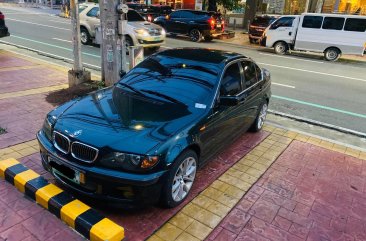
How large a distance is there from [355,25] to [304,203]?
14.0 meters

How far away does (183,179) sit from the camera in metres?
3.86

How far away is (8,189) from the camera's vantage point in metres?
4.01

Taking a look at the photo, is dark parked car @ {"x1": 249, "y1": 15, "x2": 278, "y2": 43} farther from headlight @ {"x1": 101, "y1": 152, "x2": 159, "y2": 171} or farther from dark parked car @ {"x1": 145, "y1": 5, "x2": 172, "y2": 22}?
headlight @ {"x1": 101, "y1": 152, "x2": 159, "y2": 171}

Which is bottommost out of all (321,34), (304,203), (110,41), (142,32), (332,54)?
(304,203)

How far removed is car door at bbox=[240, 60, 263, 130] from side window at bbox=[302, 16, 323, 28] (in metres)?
11.7

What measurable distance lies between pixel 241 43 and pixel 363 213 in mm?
17110

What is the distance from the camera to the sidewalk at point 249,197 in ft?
11.5

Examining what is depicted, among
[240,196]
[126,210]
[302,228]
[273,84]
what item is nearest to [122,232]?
[126,210]

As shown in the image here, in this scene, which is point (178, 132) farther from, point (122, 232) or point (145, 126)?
point (122, 232)

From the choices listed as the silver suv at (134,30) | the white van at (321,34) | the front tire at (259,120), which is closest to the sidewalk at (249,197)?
the front tire at (259,120)

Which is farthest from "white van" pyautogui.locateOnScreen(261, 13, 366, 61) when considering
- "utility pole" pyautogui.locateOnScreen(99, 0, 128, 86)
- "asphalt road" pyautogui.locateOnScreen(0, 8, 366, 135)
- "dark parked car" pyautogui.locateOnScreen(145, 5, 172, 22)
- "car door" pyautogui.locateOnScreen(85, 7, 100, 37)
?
"utility pole" pyautogui.locateOnScreen(99, 0, 128, 86)

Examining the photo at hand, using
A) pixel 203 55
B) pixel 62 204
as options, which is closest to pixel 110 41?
pixel 203 55

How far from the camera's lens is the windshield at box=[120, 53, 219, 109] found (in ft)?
14.2

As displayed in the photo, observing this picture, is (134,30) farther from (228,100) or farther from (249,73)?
(228,100)
